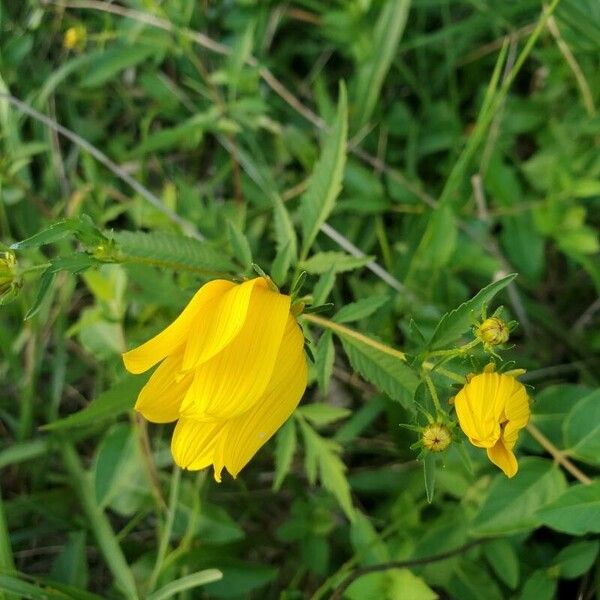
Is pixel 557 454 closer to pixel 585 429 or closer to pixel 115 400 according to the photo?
pixel 585 429

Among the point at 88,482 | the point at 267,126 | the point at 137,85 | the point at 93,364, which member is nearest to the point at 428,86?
the point at 267,126

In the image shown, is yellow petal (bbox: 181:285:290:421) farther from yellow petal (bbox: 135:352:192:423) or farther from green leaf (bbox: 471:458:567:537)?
green leaf (bbox: 471:458:567:537)

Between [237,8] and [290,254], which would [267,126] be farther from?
[290,254]

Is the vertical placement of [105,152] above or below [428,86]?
below

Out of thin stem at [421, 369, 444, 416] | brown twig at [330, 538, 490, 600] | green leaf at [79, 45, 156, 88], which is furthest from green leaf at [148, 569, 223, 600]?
green leaf at [79, 45, 156, 88]

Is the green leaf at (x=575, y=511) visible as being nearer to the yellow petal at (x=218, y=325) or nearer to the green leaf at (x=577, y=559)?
the green leaf at (x=577, y=559)

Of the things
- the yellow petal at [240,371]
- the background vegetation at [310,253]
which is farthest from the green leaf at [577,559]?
the yellow petal at [240,371]
